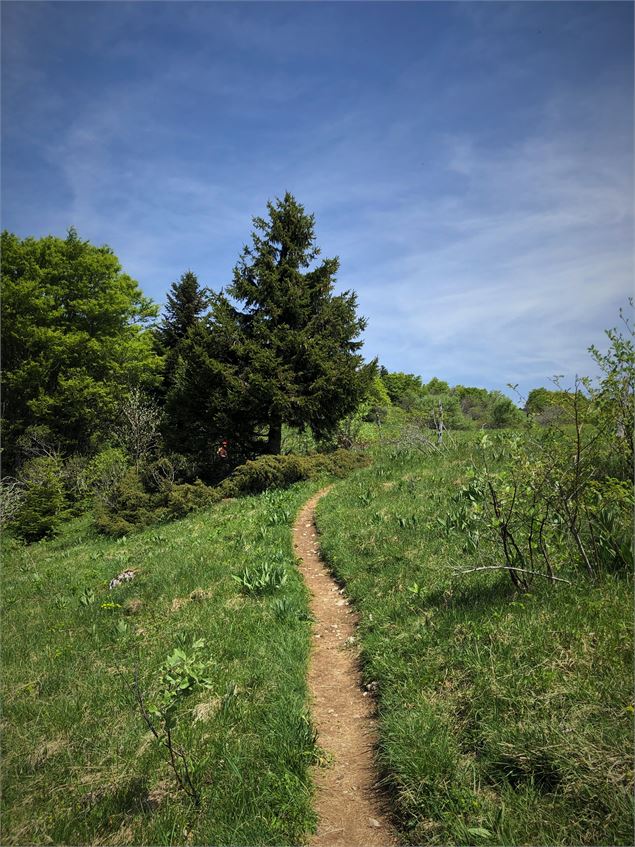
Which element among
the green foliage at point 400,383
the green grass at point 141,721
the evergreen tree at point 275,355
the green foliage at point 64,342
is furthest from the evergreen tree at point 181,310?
the green foliage at point 400,383

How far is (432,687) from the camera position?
15.7 feet

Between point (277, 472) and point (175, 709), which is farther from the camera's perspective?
point (277, 472)

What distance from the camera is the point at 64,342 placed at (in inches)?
1128

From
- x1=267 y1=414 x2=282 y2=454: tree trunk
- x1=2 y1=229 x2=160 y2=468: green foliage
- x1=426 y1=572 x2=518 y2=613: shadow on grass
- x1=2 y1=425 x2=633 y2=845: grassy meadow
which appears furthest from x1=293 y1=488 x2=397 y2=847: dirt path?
x1=2 y1=229 x2=160 y2=468: green foliage

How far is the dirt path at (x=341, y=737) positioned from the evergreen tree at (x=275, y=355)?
46.8ft

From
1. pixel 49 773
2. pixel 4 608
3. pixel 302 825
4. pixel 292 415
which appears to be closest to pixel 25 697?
pixel 49 773

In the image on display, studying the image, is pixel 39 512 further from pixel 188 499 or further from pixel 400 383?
pixel 400 383

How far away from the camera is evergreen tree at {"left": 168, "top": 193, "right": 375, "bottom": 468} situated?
70.4 ft

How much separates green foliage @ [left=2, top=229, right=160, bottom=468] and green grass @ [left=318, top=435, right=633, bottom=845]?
2834cm

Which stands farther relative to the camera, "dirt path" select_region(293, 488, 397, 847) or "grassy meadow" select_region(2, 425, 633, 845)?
"dirt path" select_region(293, 488, 397, 847)

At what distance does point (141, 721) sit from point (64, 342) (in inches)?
1140

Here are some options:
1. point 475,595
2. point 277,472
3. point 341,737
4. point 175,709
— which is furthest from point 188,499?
point 175,709

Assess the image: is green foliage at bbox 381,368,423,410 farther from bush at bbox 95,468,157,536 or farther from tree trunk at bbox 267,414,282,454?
bush at bbox 95,468,157,536

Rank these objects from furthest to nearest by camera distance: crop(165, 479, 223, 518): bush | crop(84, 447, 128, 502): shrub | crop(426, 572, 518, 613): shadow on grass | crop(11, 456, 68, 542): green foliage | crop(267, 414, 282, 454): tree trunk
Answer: crop(84, 447, 128, 502): shrub
crop(267, 414, 282, 454): tree trunk
crop(11, 456, 68, 542): green foliage
crop(165, 479, 223, 518): bush
crop(426, 572, 518, 613): shadow on grass
